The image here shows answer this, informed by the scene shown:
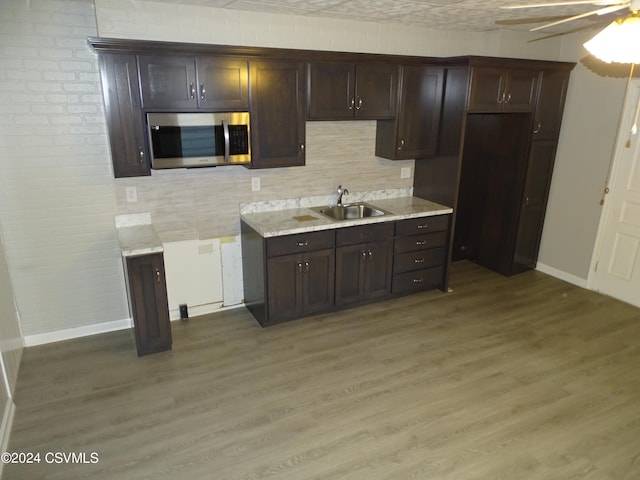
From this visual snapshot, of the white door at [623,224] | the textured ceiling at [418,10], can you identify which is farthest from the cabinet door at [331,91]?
the white door at [623,224]

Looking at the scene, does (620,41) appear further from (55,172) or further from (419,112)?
(55,172)

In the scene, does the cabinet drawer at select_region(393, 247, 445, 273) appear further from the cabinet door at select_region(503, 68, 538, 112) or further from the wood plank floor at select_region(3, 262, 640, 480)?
the cabinet door at select_region(503, 68, 538, 112)

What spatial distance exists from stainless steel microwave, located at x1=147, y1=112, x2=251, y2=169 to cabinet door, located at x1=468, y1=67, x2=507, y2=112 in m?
2.13

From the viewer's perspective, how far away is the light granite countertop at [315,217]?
12.1ft

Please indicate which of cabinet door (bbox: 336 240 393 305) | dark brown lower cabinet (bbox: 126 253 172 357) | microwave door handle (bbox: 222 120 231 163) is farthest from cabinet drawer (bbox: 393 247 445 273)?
dark brown lower cabinet (bbox: 126 253 172 357)

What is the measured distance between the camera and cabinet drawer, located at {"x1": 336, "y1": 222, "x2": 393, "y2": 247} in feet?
12.9

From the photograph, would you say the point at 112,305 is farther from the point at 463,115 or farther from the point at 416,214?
the point at 463,115

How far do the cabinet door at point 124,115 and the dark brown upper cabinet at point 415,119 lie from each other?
2.24 meters

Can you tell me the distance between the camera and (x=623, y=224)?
444 centimetres

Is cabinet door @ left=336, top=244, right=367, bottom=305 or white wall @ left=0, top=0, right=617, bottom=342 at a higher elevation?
white wall @ left=0, top=0, right=617, bottom=342

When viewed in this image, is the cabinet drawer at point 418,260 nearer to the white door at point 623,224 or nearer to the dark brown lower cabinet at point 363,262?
the dark brown lower cabinet at point 363,262

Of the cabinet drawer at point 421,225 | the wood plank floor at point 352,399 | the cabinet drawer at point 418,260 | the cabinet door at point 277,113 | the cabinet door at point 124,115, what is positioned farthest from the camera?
the cabinet drawer at point 418,260

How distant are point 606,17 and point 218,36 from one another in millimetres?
3308

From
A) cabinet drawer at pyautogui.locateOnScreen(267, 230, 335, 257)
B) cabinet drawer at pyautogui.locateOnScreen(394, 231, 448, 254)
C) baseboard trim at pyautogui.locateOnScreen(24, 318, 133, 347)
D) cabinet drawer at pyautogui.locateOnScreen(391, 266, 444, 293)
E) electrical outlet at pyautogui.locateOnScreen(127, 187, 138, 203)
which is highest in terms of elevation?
electrical outlet at pyautogui.locateOnScreen(127, 187, 138, 203)
